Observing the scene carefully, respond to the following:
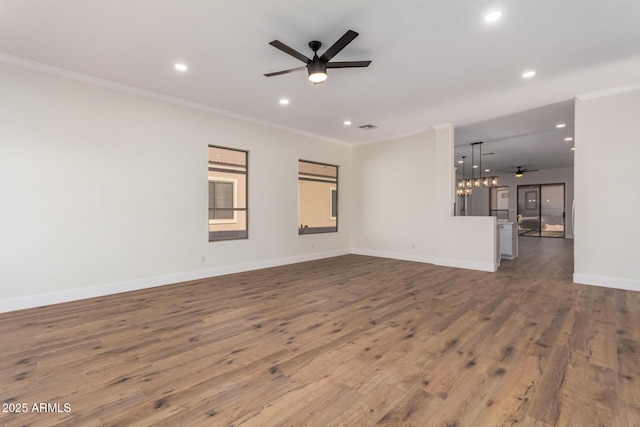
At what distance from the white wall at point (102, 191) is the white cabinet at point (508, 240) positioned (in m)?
5.85

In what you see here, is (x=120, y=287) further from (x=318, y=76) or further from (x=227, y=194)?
(x=318, y=76)

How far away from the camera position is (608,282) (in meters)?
4.46

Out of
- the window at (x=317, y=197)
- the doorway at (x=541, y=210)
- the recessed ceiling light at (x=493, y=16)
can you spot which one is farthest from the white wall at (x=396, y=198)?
the doorway at (x=541, y=210)

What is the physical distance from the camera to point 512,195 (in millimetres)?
13312

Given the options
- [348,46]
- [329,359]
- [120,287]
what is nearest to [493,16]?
[348,46]

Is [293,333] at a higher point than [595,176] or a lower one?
lower

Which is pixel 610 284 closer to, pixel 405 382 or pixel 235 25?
pixel 405 382

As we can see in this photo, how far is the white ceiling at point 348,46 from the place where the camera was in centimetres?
265

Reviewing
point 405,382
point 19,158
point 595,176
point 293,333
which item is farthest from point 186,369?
point 595,176

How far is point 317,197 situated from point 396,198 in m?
1.94

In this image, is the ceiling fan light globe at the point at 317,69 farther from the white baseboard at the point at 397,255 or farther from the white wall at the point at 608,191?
the white baseboard at the point at 397,255

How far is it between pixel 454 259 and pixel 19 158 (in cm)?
702

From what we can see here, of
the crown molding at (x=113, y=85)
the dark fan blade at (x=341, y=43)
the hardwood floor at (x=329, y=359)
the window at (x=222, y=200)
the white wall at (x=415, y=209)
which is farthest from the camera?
the white wall at (x=415, y=209)

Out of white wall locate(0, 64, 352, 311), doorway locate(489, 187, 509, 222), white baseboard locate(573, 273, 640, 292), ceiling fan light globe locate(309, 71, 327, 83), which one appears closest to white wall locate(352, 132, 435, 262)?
white baseboard locate(573, 273, 640, 292)
